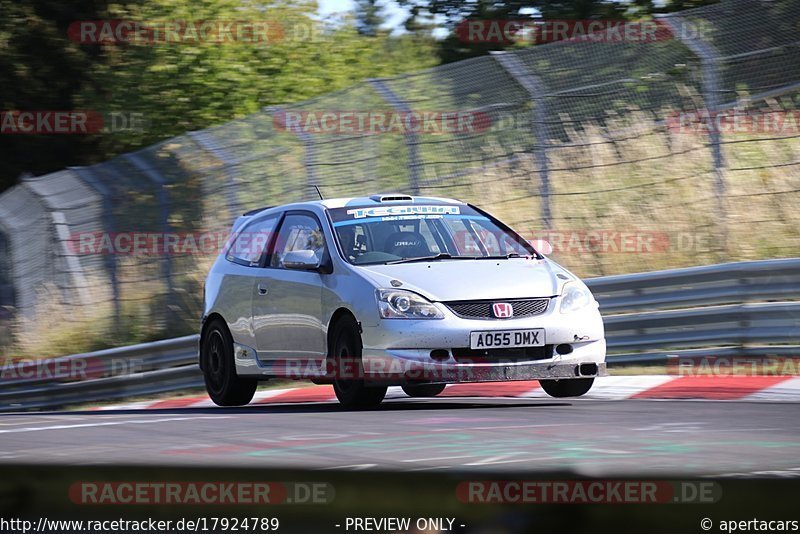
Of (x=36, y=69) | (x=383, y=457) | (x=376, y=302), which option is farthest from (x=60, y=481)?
(x=36, y=69)

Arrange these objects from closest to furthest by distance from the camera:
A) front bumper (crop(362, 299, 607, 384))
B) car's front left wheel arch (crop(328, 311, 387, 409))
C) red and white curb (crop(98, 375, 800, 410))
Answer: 1. front bumper (crop(362, 299, 607, 384))
2. car's front left wheel arch (crop(328, 311, 387, 409))
3. red and white curb (crop(98, 375, 800, 410))

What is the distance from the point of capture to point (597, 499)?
90.4 inches

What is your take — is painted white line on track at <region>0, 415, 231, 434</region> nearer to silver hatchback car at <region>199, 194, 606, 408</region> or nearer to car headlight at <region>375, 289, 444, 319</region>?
silver hatchback car at <region>199, 194, 606, 408</region>

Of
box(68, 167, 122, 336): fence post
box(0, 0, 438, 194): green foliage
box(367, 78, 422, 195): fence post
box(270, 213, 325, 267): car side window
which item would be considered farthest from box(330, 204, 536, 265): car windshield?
box(0, 0, 438, 194): green foliage

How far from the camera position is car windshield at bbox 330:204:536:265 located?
9.64 meters

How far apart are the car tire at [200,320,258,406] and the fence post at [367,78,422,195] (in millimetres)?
3399

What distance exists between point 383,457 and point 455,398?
4743mm

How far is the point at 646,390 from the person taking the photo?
1034cm

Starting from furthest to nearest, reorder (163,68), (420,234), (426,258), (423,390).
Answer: (163,68) < (423,390) < (420,234) < (426,258)

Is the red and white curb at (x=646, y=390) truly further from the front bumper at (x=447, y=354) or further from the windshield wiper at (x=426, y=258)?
the windshield wiper at (x=426, y=258)

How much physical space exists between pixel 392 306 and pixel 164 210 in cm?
754

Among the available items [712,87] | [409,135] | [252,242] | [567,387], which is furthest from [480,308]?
[409,135]

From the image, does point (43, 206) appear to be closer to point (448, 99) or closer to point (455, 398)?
point (448, 99)

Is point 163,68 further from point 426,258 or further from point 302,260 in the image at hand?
point 426,258
